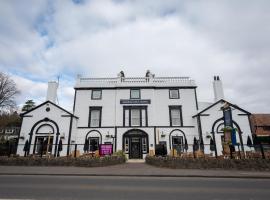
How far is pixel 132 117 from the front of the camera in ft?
79.0

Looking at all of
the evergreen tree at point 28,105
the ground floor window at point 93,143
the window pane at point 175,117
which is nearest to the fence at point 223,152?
the window pane at point 175,117

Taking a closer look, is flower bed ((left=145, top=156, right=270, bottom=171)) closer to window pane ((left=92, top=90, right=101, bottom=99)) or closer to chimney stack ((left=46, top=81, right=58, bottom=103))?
window pane ((left=92, top=90, right=101, bottom=99))

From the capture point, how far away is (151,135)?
2325 centimetres

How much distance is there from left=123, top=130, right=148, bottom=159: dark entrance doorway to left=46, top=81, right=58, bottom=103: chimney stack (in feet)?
33.9

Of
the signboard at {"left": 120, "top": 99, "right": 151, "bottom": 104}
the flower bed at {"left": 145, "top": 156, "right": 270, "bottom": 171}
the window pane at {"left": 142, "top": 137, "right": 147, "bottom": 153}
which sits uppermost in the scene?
the signboard at {"left": 120, "top": 99, "right": 151, "bottom": 104}

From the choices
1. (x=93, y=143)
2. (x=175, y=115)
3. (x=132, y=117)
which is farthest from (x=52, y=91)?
(x=175, y=115)

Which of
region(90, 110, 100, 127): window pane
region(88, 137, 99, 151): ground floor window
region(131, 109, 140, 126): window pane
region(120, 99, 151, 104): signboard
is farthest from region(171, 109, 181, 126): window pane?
region(88, 137, 99, 151): ground floor window

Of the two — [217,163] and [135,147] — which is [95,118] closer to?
[135,147]

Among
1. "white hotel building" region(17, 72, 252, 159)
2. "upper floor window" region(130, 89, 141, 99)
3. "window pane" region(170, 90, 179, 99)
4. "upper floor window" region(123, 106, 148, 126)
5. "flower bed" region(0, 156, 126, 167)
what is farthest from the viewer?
"window pane" region(170, 90, 179, 99)

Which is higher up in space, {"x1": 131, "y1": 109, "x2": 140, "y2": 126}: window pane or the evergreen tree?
the evergreen tree

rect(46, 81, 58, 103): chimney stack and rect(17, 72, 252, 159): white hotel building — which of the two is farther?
rect(46, 81, 58, 103): chimney stack

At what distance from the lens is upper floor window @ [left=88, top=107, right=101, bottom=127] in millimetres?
23872

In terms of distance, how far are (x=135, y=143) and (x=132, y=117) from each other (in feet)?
10.4

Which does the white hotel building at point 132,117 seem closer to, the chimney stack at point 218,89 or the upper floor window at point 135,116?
the upper floor window at point 135,116
